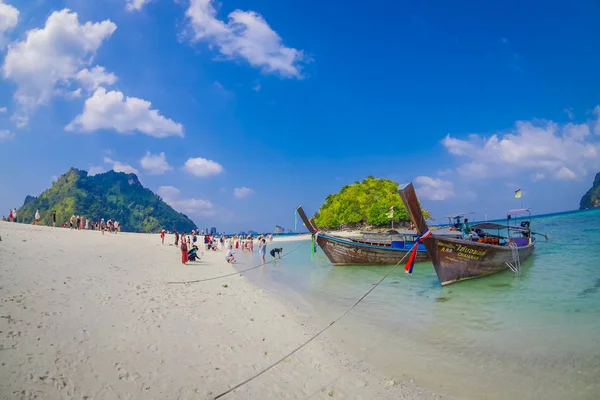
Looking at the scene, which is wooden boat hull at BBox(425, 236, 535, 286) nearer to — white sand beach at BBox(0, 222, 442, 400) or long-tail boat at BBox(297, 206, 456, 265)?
long-tail boat at BBox(297, 206, 456, 265)

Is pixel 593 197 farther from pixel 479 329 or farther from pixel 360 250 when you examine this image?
pixel 479 329

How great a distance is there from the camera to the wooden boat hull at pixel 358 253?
20859mm

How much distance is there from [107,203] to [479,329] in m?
150

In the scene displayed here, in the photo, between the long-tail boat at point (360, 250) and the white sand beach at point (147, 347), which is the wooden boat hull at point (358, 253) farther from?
the white sand beach at point (147, 347)

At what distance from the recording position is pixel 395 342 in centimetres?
763

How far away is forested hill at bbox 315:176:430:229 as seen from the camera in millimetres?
71438

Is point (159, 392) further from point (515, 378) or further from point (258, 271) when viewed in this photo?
point (258, 271)

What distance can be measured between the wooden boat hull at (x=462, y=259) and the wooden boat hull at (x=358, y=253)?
533cm

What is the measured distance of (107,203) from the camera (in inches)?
5138

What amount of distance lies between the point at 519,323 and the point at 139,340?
10.0m

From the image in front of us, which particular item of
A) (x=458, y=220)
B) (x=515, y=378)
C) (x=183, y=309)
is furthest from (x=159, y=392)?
(x=458, y=220)

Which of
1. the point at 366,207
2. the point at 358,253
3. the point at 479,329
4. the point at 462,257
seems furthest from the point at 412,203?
the point at 366,207

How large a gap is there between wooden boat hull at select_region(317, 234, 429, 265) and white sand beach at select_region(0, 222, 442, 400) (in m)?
12.2

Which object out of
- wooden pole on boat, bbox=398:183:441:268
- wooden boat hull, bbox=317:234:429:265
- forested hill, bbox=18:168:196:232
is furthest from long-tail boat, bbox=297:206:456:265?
forested hill, bbox=18:168:196:232
